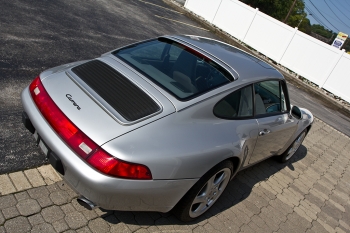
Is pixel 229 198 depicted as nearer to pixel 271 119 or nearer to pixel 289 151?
pixel 271 119

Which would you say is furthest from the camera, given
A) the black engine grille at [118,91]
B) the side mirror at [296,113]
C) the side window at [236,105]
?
the side mirror at [296,113]

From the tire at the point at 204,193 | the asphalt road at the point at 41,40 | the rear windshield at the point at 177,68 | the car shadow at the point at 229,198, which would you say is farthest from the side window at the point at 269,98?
the asphalt road at the point at 41,40

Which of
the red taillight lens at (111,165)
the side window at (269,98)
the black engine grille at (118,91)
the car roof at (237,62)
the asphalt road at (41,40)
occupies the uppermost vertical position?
the car roof at (237,62)

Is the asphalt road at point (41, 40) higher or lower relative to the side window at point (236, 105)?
lower

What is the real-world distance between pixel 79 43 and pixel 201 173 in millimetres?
5331

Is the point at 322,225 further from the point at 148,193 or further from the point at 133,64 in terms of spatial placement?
the point at 133,64

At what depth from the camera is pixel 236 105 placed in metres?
3.16

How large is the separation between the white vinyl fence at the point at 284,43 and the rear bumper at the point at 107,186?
45.9ft

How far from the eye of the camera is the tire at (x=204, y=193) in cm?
275

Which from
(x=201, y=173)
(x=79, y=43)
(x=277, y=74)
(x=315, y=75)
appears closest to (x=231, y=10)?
(x=315, y=75)

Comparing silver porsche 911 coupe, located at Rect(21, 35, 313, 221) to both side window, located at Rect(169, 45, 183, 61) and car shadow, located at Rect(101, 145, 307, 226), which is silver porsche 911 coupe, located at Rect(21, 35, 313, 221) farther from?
car shadow, located at Rect(101, 145, 307, 226)

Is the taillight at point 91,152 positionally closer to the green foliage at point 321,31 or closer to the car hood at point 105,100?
the car hood at point 105,100

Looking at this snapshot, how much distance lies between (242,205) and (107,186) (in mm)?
2084

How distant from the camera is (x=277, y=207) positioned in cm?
394
